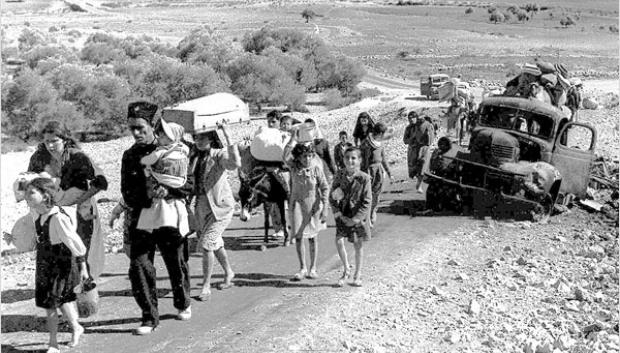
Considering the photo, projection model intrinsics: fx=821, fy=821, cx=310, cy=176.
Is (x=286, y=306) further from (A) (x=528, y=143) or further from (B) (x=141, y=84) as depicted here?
(B) (x=141, y=84)

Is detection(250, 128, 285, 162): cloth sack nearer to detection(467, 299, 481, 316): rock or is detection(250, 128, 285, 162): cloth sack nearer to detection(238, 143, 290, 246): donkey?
detection(238, 143, 290, 246): donkey

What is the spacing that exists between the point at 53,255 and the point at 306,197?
3.07 metres

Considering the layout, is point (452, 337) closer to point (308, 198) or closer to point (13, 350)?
point (308, 198)

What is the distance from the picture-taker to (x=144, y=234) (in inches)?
299

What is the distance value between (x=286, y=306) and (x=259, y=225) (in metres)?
4.07

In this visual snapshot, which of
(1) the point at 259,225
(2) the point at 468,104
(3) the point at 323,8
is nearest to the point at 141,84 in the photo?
(2) the point at 468,104

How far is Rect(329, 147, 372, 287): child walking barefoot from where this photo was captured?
8.86 meters

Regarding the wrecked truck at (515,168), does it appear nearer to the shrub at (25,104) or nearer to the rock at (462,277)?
the rock at (462,277)

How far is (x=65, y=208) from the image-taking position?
7.36 m

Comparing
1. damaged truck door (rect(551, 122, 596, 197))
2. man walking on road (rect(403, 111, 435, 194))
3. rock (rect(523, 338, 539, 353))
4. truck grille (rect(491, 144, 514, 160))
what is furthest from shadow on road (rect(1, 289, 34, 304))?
damaged truck door (rect(551, 122, 596, 197))

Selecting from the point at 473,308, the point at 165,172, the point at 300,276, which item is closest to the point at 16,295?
the point at 165,172

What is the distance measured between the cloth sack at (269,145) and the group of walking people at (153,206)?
116cm

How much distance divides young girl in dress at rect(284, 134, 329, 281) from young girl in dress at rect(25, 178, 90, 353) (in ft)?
9.03

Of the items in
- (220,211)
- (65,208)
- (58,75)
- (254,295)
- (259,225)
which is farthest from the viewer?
(58,75)
